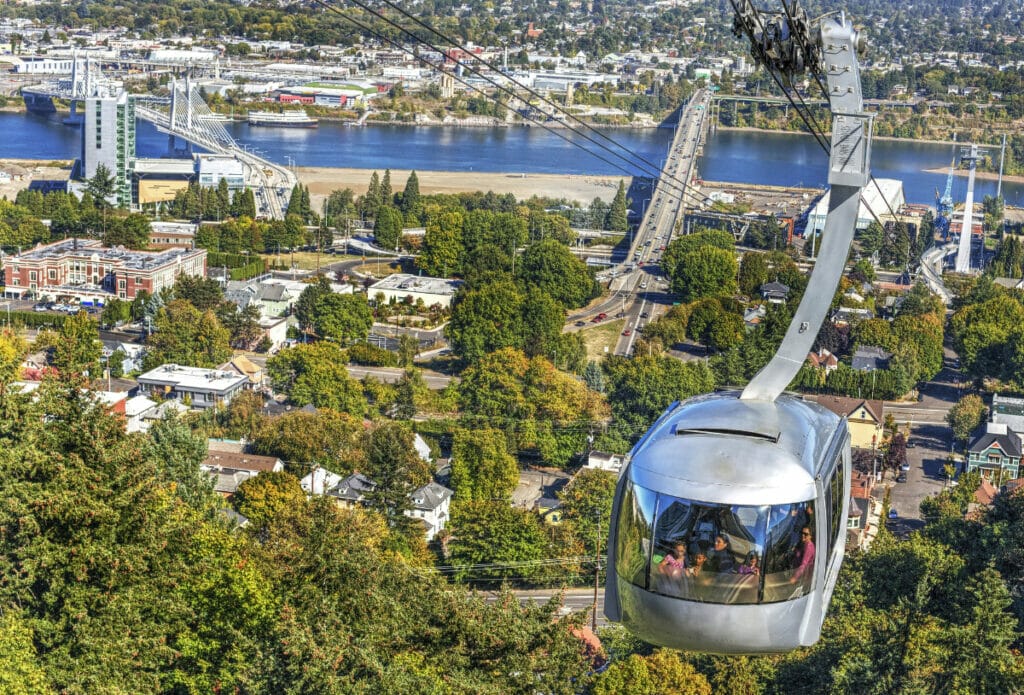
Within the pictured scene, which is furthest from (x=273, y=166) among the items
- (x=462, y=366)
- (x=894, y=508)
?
(x=894, y=508)

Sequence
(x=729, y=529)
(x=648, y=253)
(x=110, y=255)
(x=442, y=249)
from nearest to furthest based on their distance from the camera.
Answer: (x=729, y=529), (x=110, y=255), (x=442, y=249), (x=648, y=253)

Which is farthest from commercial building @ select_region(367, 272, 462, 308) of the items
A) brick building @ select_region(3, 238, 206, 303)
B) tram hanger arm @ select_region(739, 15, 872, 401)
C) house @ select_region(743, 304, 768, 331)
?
tram hanger arm @ select_region(739, 15, 872, 401)

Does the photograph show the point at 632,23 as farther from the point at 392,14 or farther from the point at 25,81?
the point at 25,81

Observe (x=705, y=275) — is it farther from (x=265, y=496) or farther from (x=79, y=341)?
(x=265, y=496)

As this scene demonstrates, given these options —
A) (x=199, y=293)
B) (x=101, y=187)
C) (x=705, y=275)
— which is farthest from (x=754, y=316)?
(x=101, y=187)

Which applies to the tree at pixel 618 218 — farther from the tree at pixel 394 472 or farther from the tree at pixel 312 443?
the tree at pixel 394 472

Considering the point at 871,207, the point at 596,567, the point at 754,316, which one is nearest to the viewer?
the point at 596,567
